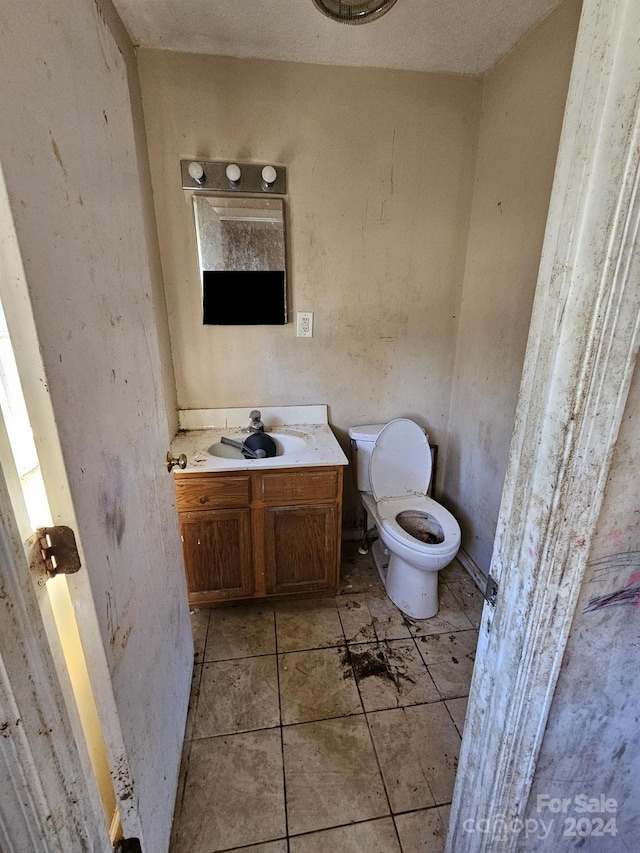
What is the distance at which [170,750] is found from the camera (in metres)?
1.10

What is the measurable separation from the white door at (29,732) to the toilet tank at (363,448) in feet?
5.18

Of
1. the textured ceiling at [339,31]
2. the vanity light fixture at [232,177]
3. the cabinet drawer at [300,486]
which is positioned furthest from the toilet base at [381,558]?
the textured ceiling at [339,31]

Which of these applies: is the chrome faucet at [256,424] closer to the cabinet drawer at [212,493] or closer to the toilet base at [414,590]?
the cabinet drawer at [212,493]

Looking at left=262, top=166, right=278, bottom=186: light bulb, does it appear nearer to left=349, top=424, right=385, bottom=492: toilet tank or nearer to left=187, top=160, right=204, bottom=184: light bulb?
left=187, top=160, right=204, bottom=184: light bulb

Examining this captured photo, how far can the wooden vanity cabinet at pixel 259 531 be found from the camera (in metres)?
1.63

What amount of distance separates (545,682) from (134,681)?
832 millimetres

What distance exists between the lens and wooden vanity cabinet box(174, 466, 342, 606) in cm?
163

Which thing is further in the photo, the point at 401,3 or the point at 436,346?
the point at 436,346

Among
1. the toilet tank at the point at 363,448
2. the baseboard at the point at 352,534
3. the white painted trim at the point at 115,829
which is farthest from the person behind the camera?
the baseboard at the point at 352,534

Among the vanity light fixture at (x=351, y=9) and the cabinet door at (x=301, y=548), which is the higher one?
the vanity light fixture at (x=351, y=9)

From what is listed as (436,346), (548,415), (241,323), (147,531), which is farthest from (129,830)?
(436,346)

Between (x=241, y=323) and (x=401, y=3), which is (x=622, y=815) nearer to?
(x=241, y=323)

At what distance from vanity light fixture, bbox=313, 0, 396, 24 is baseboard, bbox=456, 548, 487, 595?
2.25m

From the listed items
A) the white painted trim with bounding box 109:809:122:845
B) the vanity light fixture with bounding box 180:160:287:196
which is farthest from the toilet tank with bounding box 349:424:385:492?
the white painted trim with bounding box 109:809:122:845
